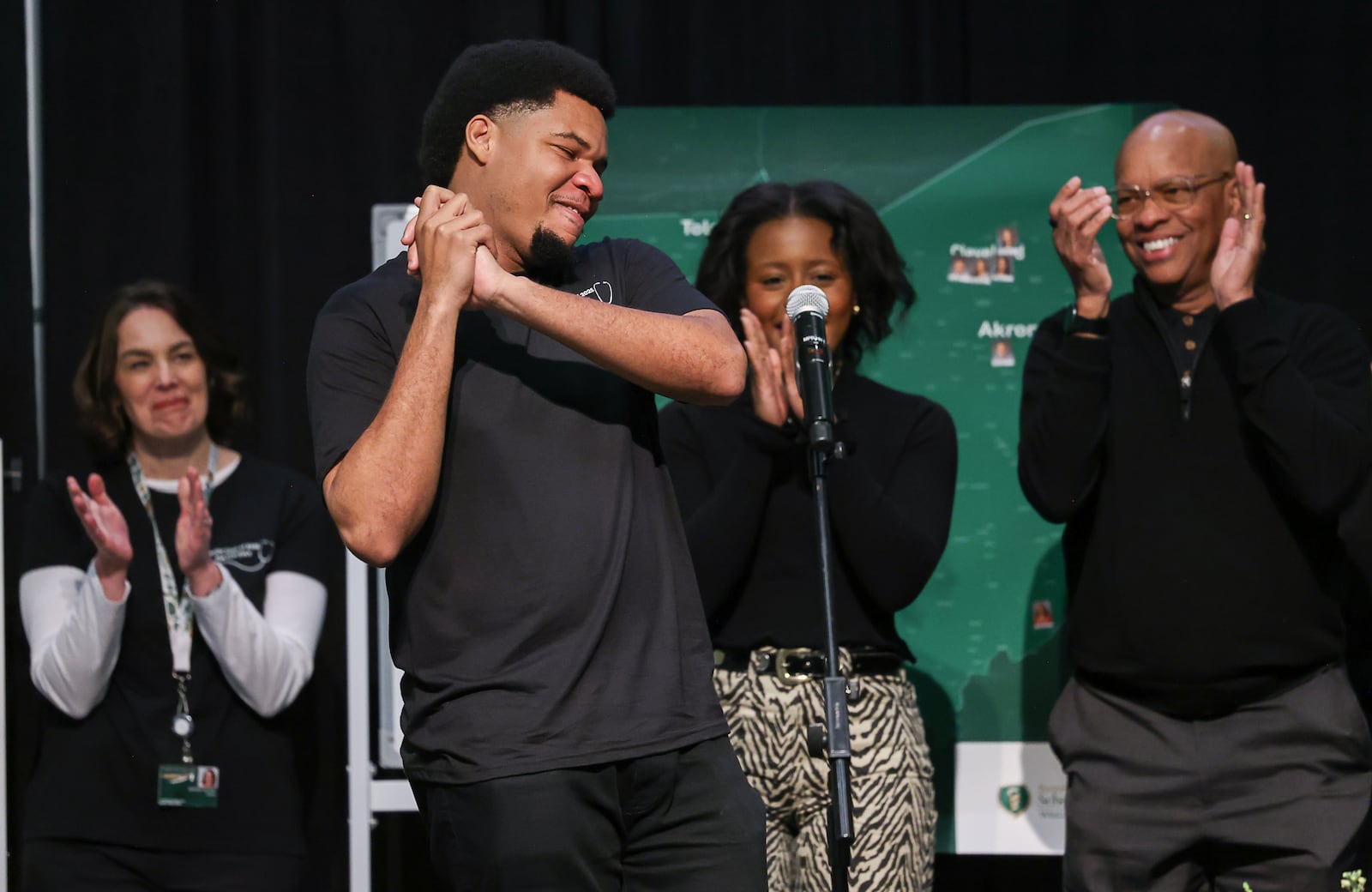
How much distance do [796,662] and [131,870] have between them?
1.61 m

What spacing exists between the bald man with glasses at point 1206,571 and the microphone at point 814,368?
792 millimetres

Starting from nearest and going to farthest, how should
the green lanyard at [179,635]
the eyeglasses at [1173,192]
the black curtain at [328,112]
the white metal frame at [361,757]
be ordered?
the eyeglasses at [1173,192]
the green lanyard at [179,635]
the white metal frame at [361,757]
the black curtain at [328,112]

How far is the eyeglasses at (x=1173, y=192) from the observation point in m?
2.90

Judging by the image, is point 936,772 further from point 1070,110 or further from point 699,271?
point 1070,110

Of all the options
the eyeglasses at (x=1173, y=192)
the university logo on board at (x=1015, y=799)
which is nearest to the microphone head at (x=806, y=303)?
the eyeglasses at (x=1173, y=192)

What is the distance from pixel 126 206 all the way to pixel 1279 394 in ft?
9.38

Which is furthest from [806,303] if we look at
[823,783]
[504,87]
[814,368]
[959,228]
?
[959,228]

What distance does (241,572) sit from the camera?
3395 millimetres

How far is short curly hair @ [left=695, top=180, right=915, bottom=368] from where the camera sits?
292 centimetres

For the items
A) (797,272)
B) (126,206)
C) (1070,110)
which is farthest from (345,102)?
(1070,110)

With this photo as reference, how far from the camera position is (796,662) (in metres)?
2.58

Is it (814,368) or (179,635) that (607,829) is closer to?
(814,368)

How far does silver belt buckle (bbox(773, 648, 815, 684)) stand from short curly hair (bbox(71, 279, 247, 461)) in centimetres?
171

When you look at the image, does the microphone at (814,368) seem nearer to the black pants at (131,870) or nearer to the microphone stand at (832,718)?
the microphone stand at (832,718)
